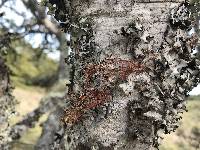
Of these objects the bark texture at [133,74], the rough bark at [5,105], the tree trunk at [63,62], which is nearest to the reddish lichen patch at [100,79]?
the bark texture at [133,74]

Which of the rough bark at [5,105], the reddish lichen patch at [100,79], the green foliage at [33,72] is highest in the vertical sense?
the green foliage at [33,72]

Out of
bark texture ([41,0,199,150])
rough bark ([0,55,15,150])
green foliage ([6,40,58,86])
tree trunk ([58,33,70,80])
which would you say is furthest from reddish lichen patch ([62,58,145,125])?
green foliage ([6,40,58,86])

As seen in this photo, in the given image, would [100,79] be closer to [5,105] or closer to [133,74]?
[133,74]

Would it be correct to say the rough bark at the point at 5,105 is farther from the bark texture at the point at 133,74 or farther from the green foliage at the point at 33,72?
the green foliage at the point at 33,72

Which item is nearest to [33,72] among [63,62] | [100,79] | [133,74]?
[63,62]

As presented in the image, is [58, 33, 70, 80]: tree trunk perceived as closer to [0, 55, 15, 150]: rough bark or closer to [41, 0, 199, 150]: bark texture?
[0, 55, 15, 150]: rough bark

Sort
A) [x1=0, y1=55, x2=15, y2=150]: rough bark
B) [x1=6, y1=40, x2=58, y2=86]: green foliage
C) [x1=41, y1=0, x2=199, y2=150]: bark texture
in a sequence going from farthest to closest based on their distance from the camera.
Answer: [x1=6, y1=40, x2=58, y2=86]: green foliage, [x1=0, y1=55, x2=15, y2=150]: rough bark, [x1=41, y1=0, x2=199, y2=150]: bark texture

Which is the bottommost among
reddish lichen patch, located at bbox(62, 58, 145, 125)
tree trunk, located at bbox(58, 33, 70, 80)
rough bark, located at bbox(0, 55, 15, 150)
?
reddish lichen patch, located at bbox(62, 58, 145, 125)

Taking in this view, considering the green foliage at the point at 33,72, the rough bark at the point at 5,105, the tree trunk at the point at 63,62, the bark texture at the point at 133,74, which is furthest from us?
the green foliage at the point at 33,72

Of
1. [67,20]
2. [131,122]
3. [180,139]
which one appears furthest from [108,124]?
[180,139]

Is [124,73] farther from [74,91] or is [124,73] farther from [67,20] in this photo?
[67,20]
